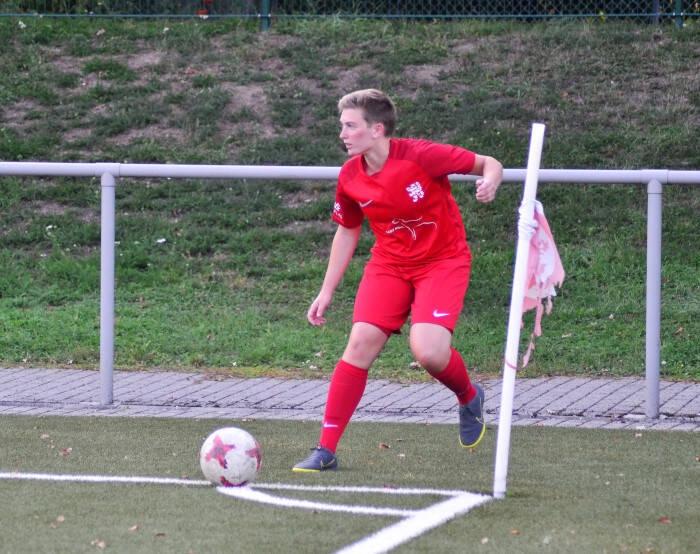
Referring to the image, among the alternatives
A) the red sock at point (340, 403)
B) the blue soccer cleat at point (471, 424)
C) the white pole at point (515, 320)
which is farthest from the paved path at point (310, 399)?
A: the white pole at point (515, 320)

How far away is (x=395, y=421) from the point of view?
264 inches

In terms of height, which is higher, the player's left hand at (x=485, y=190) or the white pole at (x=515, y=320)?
the player's left hand at (x=485, y=190)

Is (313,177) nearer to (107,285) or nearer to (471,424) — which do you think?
(107,285)

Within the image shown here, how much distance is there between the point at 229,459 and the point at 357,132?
5.20ft

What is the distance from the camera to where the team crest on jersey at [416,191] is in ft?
16.9

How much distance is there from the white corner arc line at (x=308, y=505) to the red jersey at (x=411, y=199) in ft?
4.29

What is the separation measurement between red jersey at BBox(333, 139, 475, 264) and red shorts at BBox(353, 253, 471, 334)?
57 mm

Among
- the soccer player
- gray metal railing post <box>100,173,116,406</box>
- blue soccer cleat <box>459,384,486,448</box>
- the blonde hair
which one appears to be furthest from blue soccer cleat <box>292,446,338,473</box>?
gray metal railing post <box>100,173,116,406</box>

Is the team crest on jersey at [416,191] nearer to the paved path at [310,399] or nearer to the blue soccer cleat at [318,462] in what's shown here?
the blue soccer cleat at [318,462]

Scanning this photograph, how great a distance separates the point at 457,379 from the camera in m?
5.52

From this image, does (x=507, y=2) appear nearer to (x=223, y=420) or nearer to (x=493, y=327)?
(x=493, y=327)

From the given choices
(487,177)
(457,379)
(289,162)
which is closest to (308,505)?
(457,379)

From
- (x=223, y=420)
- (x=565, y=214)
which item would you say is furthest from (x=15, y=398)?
(x=565, y=214)

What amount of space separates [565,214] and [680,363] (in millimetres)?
3410
